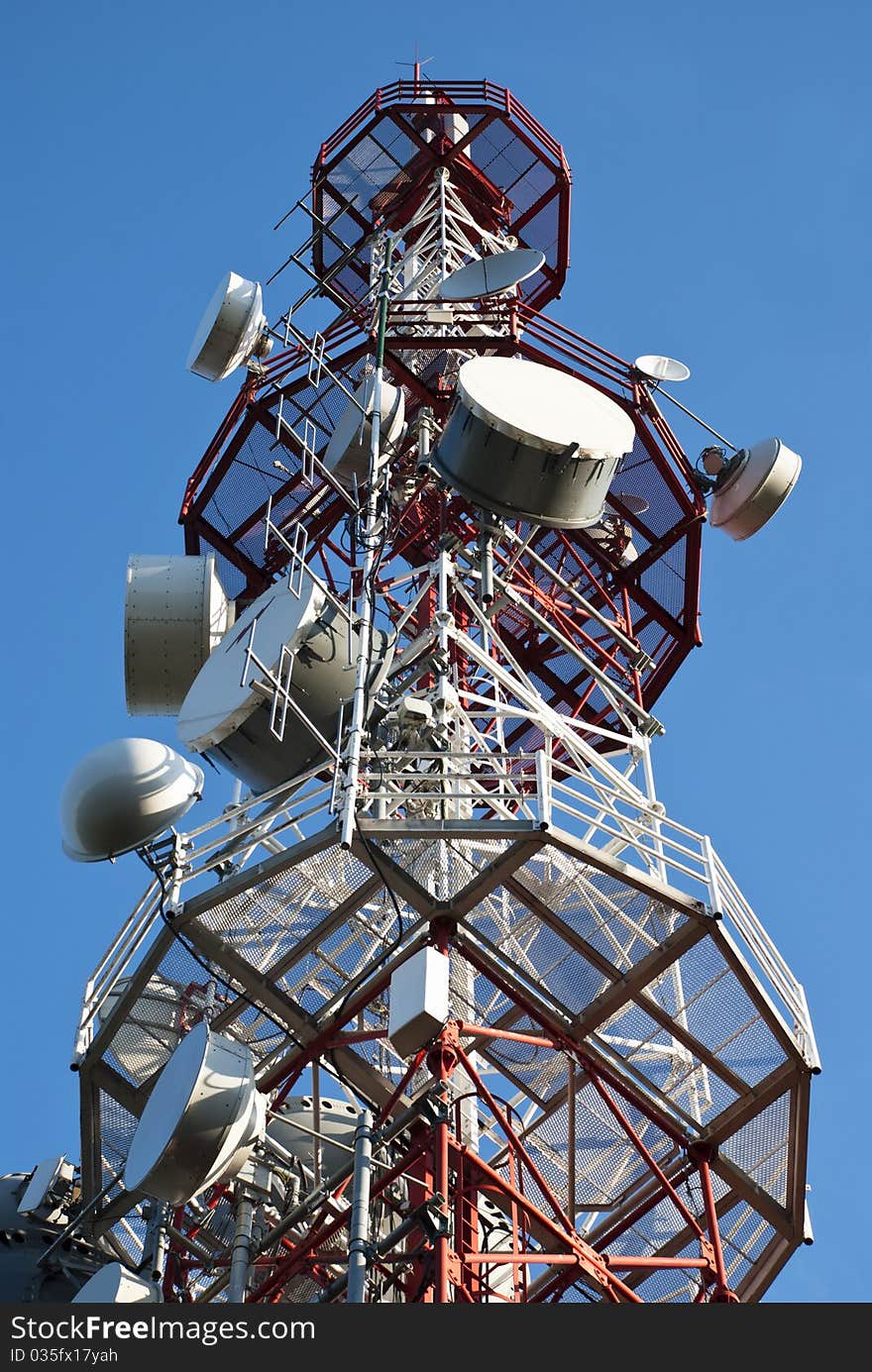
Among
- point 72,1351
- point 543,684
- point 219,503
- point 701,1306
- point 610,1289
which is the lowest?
point 72,1351

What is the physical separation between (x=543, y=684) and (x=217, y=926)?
10168 mm

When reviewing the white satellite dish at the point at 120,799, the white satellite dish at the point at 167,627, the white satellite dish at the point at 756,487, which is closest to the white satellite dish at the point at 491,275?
the white satellite dish at the point at 756,487

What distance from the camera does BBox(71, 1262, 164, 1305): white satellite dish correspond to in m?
16.6

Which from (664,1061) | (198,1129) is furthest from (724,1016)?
(198,1129)

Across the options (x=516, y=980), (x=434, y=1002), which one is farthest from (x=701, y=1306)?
(x=516, y=980)

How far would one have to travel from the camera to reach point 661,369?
2684 centimetres

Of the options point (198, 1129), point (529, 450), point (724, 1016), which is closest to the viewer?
point (198, 1129)

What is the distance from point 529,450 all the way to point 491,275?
627 centimetres

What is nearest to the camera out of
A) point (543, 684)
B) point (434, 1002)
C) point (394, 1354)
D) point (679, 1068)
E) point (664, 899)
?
point (394, 1354)

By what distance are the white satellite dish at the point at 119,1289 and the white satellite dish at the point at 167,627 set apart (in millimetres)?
8451

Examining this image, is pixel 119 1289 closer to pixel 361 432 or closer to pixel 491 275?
pixel 361 432

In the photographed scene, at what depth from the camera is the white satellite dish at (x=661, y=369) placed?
26703mm

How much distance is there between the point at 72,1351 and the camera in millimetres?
12781

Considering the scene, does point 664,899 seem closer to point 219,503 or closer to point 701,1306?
point 701,1306
